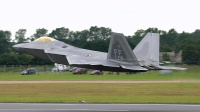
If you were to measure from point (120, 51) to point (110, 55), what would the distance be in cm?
76

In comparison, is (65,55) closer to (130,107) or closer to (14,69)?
(130,107)

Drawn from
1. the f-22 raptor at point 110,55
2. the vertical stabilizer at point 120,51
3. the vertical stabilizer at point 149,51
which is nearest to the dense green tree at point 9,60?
the f-22 raptor at point 110,55

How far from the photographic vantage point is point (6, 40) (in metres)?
97.2

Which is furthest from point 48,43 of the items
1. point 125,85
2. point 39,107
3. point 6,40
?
point 6,40

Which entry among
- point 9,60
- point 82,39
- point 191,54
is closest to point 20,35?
point 82,39

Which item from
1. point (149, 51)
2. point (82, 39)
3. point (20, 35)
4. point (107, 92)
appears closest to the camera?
point (107, 92)

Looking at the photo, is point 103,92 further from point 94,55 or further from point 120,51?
point 94,55

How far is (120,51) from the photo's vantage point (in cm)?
3092

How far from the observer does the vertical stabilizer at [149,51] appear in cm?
3472

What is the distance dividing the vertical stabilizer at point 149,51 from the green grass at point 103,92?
1796 millimetres

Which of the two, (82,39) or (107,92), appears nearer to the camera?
(107,92)

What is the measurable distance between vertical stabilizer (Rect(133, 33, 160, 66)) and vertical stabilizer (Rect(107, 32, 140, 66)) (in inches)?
105

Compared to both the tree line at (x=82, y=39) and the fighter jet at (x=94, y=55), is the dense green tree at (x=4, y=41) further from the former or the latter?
the fighter jet at (x=94, y=55)

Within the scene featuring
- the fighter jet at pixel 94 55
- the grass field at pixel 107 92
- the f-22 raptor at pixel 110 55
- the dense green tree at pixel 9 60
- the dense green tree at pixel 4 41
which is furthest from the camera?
the dense green tree at pixel 4 41
